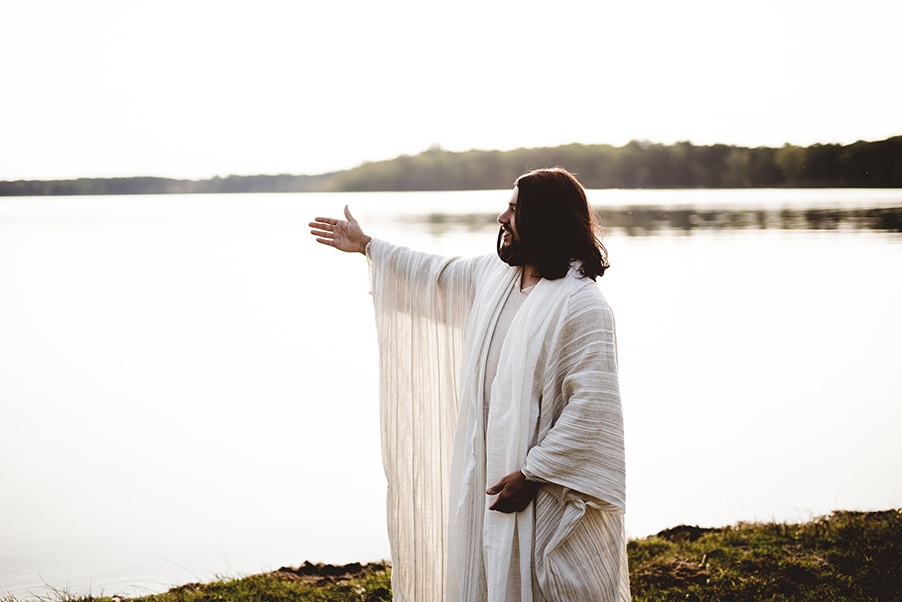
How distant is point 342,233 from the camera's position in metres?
2.39

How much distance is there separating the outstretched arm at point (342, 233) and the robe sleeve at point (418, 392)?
0.05m

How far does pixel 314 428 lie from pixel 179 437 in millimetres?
1204

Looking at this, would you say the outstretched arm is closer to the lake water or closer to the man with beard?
the man with beard

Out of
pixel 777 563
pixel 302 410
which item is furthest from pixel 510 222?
pixel 302 410

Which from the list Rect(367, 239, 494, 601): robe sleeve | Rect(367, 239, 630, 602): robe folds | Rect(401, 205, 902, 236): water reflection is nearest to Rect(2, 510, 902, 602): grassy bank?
Rect(367, 239, 494, 601): robe sleeve

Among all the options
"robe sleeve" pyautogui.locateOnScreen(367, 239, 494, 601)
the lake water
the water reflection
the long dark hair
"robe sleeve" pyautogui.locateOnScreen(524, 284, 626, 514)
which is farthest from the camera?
the water reflection

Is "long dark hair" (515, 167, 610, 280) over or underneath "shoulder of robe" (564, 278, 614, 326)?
over

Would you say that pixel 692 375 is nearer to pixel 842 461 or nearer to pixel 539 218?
pixel 842 461

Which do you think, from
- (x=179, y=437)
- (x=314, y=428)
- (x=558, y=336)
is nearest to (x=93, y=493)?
(x=179, y=437)

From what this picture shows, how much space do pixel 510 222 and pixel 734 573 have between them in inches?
79.8

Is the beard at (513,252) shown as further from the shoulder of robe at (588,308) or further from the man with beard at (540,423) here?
the shoulder of robe at (588,308)

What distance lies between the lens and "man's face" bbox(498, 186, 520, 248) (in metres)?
1.91

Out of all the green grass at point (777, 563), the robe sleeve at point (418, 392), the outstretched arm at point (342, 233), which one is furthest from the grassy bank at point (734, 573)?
the outstretched arm at point (342, 233)

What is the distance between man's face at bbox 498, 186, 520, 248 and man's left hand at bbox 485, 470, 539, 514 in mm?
680
